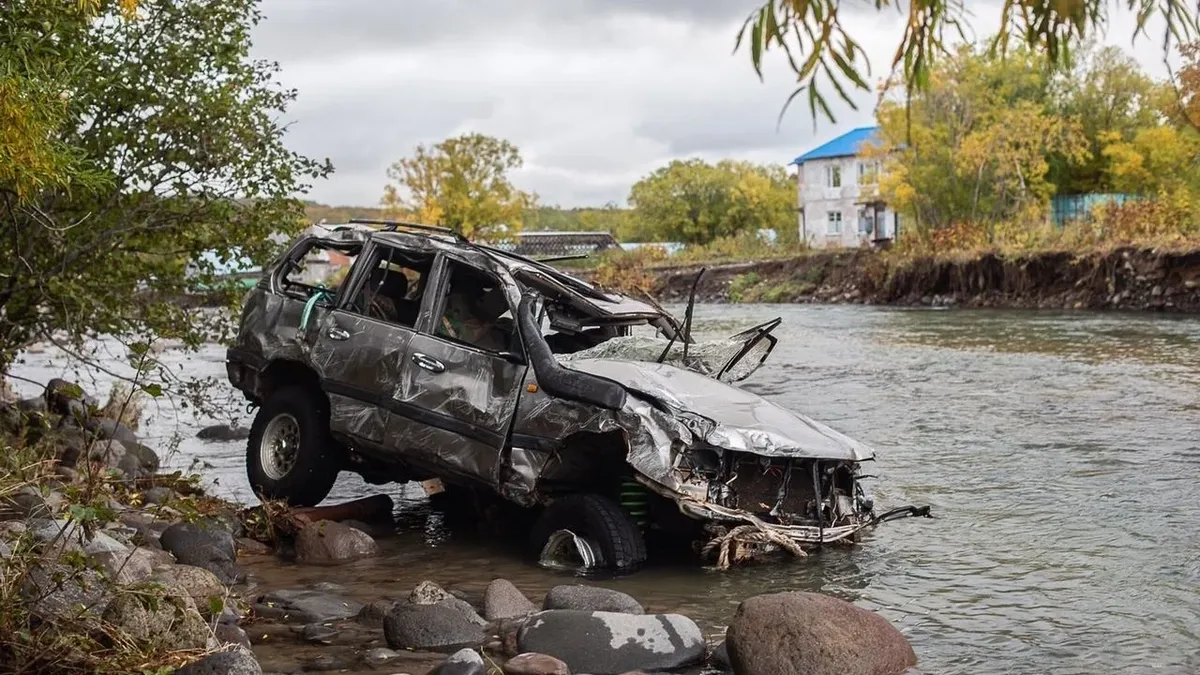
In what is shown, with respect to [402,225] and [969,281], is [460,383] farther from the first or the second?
[969,281]

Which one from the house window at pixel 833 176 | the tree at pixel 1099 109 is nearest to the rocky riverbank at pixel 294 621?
the tree at pixel 1099 109

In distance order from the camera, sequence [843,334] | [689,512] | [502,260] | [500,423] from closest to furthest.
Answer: [689,512] < [500,423] < [502,260] < [843,334]

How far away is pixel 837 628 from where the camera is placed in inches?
254

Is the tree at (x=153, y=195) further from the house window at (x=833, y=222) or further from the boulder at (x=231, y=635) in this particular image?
the house window at (x=833, y=222)

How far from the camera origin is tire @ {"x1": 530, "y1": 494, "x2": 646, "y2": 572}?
8.15m

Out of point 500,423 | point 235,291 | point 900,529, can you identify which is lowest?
point 900,529

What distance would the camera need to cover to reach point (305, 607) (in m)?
7.45

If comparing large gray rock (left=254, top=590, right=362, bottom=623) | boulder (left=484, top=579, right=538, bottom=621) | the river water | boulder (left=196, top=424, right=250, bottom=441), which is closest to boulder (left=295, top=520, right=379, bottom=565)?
the river water

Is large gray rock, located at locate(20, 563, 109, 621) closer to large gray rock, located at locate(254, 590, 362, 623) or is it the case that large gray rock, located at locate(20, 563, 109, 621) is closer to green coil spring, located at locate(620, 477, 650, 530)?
large gray rock, located at locate(254, 590, 362, 623)

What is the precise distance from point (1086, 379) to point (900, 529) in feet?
33.4

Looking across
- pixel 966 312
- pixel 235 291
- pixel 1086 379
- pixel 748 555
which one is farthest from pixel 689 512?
A: pixel 966 312

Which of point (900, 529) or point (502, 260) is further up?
point (502, 260)

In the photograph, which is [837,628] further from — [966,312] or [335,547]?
[966,312]

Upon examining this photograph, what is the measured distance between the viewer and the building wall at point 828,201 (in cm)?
8050
